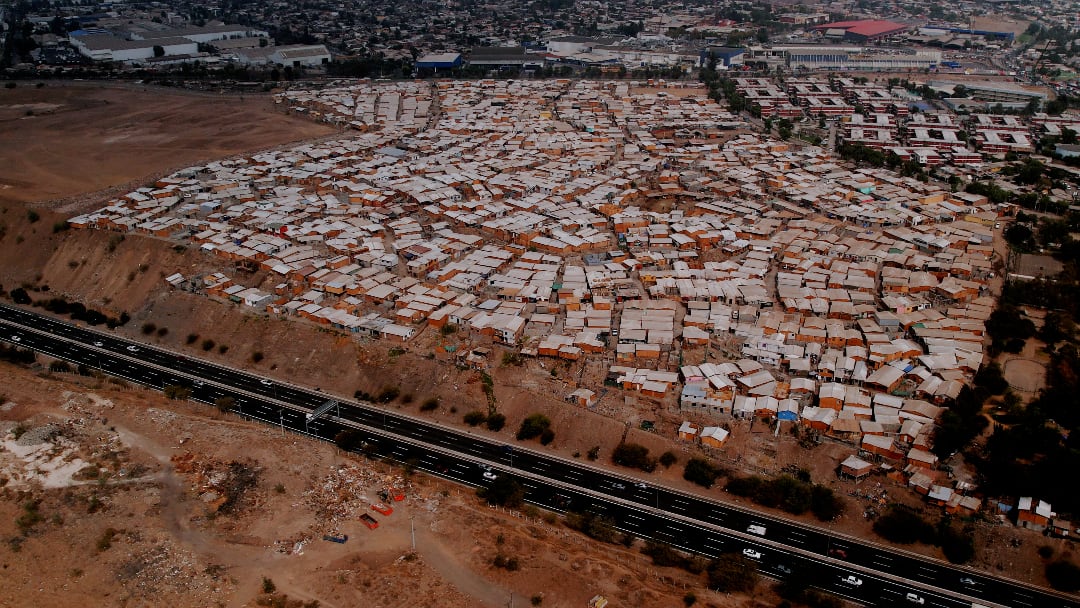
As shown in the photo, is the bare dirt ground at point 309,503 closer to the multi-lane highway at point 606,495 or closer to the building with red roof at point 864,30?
the multi-lane highway at point 606,495

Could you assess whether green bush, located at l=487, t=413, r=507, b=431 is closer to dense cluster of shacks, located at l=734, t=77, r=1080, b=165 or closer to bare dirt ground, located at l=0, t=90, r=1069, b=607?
bare dirt ground, located at l=0, t=90, r=1069, b=607

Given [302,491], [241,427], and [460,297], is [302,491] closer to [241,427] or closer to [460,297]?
[241,427]

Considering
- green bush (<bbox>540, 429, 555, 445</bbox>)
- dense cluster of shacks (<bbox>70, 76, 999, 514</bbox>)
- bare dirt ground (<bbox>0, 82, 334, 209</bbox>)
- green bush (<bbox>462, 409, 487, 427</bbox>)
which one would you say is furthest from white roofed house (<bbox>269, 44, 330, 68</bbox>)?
green bush (<bbox>540, 429, 555, 445</bbox>)

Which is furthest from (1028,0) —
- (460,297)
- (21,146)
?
(21,146)

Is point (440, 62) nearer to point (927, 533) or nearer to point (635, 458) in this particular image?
point (635, 458)

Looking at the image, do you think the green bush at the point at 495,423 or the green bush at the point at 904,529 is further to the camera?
the green bush at the point at 495,423

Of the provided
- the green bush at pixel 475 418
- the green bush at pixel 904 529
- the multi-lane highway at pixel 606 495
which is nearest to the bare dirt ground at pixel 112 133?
the multi-lane highway at pixel 606 495
